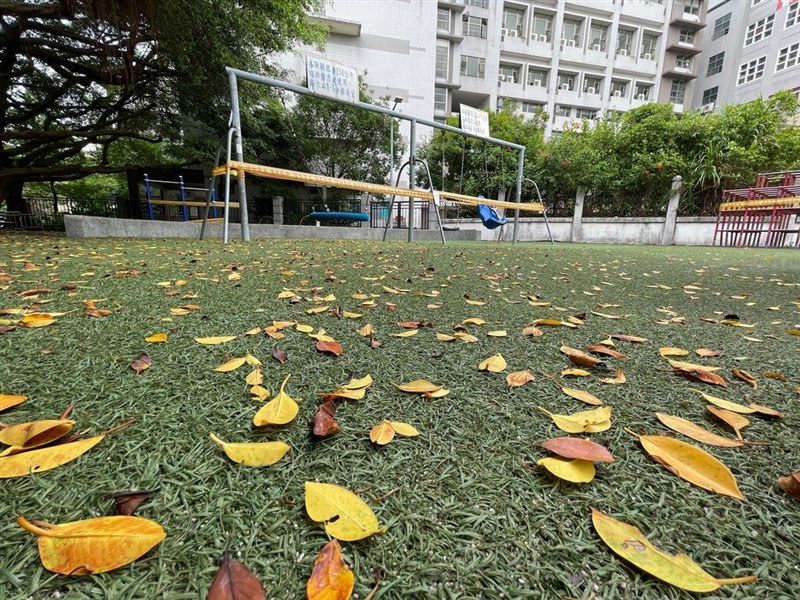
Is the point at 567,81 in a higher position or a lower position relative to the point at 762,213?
higher

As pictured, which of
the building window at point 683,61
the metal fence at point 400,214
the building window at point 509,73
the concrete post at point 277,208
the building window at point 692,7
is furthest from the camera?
the building window at point 683,61

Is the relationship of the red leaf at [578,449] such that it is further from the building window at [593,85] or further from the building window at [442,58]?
the building window at [593,85]

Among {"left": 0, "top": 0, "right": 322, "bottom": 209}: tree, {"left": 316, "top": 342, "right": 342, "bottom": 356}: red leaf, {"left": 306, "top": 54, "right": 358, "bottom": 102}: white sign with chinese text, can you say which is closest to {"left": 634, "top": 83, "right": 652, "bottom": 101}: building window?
{"left": 0, "top": 0, "right": 322, "bottom": 209}: tree

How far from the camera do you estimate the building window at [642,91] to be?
76.2ft

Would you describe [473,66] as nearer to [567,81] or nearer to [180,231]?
[567,81]

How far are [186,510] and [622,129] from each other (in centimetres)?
1319

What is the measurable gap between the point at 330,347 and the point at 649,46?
3214cm

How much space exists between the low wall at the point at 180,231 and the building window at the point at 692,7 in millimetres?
29035

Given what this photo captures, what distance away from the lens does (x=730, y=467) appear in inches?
A: 23.0

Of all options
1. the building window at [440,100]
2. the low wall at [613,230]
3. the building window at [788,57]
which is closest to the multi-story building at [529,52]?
the building window at [440,100]

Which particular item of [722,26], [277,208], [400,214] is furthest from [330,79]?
[722,26]

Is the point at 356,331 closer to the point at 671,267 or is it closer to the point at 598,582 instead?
the point at 598,582

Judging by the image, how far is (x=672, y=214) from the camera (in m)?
9.34

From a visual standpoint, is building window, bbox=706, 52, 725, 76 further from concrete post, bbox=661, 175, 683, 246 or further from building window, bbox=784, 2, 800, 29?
concrete post, bbox=661, 175, 683, 246
